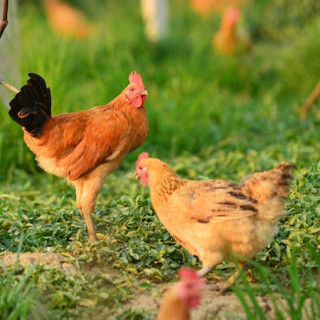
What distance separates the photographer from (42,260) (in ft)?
12.4

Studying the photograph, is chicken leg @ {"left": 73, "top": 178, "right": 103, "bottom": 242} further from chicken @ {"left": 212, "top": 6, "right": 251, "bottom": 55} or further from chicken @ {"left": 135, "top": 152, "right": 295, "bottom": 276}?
chicken @ {"left": 212, "top": 6, "right": 251, "bottom": 55}

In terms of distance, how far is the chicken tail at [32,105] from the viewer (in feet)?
12.9

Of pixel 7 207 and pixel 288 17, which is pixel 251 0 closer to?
pixel 288 17

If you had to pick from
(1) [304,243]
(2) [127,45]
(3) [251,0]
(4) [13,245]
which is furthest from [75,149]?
(3) [251,0]

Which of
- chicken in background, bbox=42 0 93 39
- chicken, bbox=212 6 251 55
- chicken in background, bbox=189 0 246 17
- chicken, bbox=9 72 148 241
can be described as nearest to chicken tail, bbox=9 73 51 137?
chicken, bbox=9 72 148 241

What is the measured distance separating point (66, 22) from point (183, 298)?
9.36 metres

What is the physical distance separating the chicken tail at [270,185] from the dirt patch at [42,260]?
107cm

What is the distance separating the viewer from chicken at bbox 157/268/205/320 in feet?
9.51

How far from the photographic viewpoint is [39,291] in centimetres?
343

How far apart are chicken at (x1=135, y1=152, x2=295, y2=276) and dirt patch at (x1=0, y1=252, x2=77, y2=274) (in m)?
0.63

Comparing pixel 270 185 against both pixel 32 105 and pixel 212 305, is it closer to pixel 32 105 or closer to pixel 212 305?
pixel 212 305

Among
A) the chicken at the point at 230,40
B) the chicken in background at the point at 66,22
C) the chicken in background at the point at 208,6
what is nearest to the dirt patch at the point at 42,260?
the chicken at the point at 230,40

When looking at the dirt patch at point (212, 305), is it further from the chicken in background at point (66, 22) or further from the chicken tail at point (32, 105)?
the chicken in background at point (66, 22)

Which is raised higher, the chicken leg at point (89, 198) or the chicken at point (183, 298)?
the chicken leg at point (89, 198)
